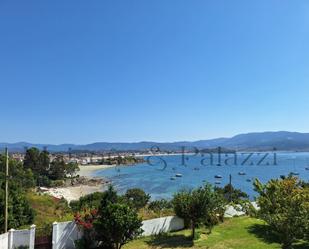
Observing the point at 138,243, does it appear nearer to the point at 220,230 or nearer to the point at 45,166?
the point at 220,230

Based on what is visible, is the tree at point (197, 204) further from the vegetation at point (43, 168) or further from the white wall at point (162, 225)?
the vegetation at point (43, 168)

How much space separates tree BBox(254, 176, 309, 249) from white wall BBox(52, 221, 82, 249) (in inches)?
411

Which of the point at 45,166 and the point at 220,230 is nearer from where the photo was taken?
the point at 220,230

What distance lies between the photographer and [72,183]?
107 meters

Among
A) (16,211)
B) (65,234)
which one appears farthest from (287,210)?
(16,211)

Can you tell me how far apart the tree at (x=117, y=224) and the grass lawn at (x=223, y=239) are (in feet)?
5.32

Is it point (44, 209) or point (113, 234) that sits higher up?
point (113, 234)

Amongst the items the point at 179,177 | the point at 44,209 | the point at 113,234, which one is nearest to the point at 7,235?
the point at 113,234

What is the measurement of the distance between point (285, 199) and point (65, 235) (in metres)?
11.9

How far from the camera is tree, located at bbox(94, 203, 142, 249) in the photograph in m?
19.2

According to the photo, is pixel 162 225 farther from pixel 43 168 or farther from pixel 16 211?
pixel 43 168

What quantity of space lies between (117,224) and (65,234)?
326 cm

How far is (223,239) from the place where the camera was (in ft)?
74.7

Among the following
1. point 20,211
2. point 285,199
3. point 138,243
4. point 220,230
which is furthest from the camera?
point 20,211
